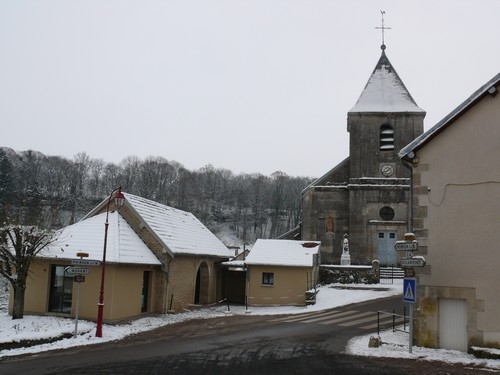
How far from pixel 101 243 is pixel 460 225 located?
1424 cm

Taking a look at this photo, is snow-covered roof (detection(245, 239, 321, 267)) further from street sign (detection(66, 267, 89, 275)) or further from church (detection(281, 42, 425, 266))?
street sign (detection(66, 267, 89, 275))

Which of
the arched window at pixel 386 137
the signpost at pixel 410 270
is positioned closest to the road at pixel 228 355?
the signpost at pixel 410 270

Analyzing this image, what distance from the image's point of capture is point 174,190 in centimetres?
10094

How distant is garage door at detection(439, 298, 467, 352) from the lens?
14086 millimetres

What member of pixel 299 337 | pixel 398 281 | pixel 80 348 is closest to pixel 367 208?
pixel 398 281

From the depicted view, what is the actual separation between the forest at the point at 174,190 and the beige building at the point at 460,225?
75.8 meters

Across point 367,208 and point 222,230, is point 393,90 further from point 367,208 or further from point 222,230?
point 222,230

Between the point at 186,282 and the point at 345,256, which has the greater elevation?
the point at 345,256

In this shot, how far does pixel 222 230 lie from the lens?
3937 inches

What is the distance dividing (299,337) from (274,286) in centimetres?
1084

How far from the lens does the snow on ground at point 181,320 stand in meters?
13.8

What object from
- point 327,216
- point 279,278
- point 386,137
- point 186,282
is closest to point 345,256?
point 327,216

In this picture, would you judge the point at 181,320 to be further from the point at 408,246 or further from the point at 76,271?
the point at 408,246

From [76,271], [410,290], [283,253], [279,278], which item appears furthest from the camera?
[283,253]
